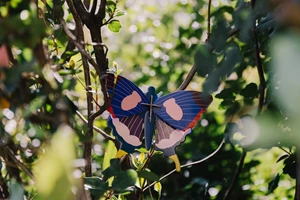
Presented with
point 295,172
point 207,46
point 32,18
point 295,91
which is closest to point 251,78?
point 295,172

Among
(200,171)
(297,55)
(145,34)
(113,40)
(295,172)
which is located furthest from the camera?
(113,40)

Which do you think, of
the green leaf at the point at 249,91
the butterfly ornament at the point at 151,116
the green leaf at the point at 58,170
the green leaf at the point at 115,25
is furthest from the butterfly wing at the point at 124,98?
the green leaf at the point at 58,170

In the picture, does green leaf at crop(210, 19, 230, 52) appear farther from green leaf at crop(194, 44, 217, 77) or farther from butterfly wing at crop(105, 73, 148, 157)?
butterfly wing at crop(105, 73, 148, 157)

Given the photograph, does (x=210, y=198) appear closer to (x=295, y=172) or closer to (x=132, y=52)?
(x=295, y=172)

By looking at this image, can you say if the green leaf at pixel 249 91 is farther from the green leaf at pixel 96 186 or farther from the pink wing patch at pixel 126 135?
the green leaf at pixel 96 186

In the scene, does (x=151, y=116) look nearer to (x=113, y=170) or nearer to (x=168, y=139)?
(x=168, y=139)

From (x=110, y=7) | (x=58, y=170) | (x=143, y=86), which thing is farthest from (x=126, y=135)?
(x=143, y=86)
